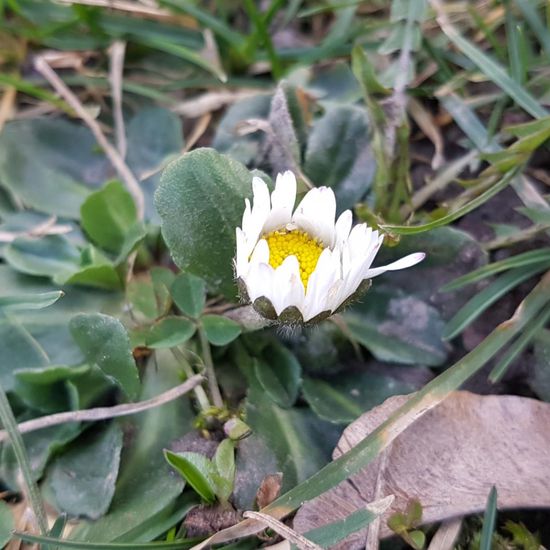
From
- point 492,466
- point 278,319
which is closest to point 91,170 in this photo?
point 278,319

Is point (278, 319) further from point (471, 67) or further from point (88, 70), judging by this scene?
point (88, 70)

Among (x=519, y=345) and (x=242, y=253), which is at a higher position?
(x=242, y=253)

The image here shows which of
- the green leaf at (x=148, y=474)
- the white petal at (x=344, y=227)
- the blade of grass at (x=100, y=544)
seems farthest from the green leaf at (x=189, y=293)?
the blade of grass at (x=100, y=544)

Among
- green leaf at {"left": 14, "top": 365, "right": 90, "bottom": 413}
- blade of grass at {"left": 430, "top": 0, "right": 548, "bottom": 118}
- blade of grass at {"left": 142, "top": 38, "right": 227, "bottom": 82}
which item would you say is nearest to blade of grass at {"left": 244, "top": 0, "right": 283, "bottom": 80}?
blade of grass at {"left": 142, "top": 38, "right": 227, "bottom": 82}

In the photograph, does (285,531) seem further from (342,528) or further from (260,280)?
(260,280)

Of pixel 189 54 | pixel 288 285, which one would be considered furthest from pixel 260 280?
pixel 189 54
